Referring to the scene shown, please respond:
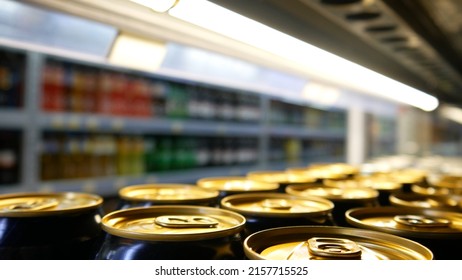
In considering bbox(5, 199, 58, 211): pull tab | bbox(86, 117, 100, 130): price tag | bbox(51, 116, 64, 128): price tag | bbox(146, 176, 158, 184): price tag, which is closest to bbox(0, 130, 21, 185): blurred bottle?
bbox(51, 116, 64, 128): price tag

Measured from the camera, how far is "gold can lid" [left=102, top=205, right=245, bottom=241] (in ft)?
2.61

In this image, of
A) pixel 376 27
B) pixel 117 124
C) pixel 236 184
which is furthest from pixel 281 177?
pixel 117 124

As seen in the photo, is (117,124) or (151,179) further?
(151,179)

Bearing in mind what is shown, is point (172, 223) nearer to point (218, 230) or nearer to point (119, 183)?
point (218, 230)

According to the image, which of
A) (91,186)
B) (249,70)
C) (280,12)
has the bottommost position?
(91,186)

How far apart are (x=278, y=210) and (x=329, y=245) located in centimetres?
32

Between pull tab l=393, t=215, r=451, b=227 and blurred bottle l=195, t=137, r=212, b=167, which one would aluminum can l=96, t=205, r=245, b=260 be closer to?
pull tab l=393, t=215, r=451, b=227

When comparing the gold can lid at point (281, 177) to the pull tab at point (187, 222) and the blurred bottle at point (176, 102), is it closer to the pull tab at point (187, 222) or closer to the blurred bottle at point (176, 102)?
the pull tab at point (187, 222)

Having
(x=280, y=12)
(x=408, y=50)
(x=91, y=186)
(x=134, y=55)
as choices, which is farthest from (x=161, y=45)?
(x=91, y=186)

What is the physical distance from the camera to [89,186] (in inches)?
97.5

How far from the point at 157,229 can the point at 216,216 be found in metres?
0.16

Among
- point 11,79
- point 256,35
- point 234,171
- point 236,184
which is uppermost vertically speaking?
point 11,79
